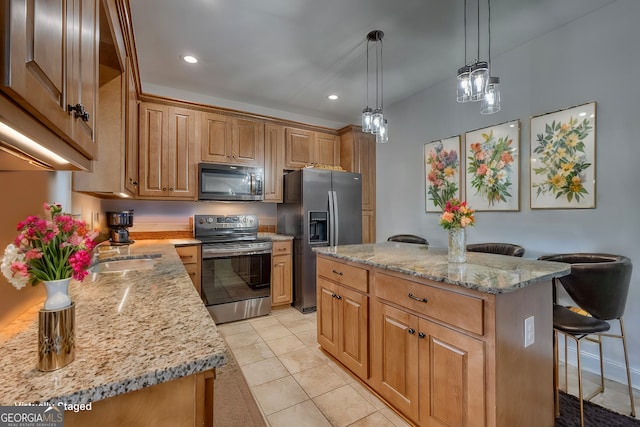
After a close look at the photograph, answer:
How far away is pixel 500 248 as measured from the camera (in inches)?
104

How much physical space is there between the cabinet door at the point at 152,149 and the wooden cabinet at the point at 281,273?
1483mm

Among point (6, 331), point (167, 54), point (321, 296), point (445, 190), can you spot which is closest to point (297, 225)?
point (321, 296)

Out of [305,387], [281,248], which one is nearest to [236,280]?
[281,248]

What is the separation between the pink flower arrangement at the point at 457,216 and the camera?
1685mm

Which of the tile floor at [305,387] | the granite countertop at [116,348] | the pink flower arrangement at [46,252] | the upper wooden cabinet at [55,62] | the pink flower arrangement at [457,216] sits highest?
the upper wooden cabinet at [55,62]

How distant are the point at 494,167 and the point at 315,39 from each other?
7.06 feet

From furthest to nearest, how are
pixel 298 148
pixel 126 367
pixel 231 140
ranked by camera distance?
pixel 298 148 → pixel 231 140 → pixel 126 367

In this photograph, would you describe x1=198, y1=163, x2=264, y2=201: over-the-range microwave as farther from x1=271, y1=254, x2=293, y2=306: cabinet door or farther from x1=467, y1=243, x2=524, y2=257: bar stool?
x1=467, y1=243, x2=524, y2=257: bar stool

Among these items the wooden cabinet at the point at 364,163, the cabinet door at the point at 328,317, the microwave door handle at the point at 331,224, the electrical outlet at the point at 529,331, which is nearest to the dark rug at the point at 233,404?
the cabinet door at the point at 328,317

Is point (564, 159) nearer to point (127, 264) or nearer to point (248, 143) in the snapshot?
point (248, 143)

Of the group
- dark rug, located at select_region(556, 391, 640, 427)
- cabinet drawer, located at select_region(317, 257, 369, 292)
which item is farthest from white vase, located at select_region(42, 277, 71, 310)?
dark rug, located at select_region(556, 391, 640, 427)

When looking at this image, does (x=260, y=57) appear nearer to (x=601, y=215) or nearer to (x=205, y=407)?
(x=205, y=407)

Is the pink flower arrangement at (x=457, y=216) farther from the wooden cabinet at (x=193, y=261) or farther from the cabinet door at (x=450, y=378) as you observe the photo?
the wooden cabinet at (x=193, y=261)

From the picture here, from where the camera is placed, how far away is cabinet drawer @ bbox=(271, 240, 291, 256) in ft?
11.4
